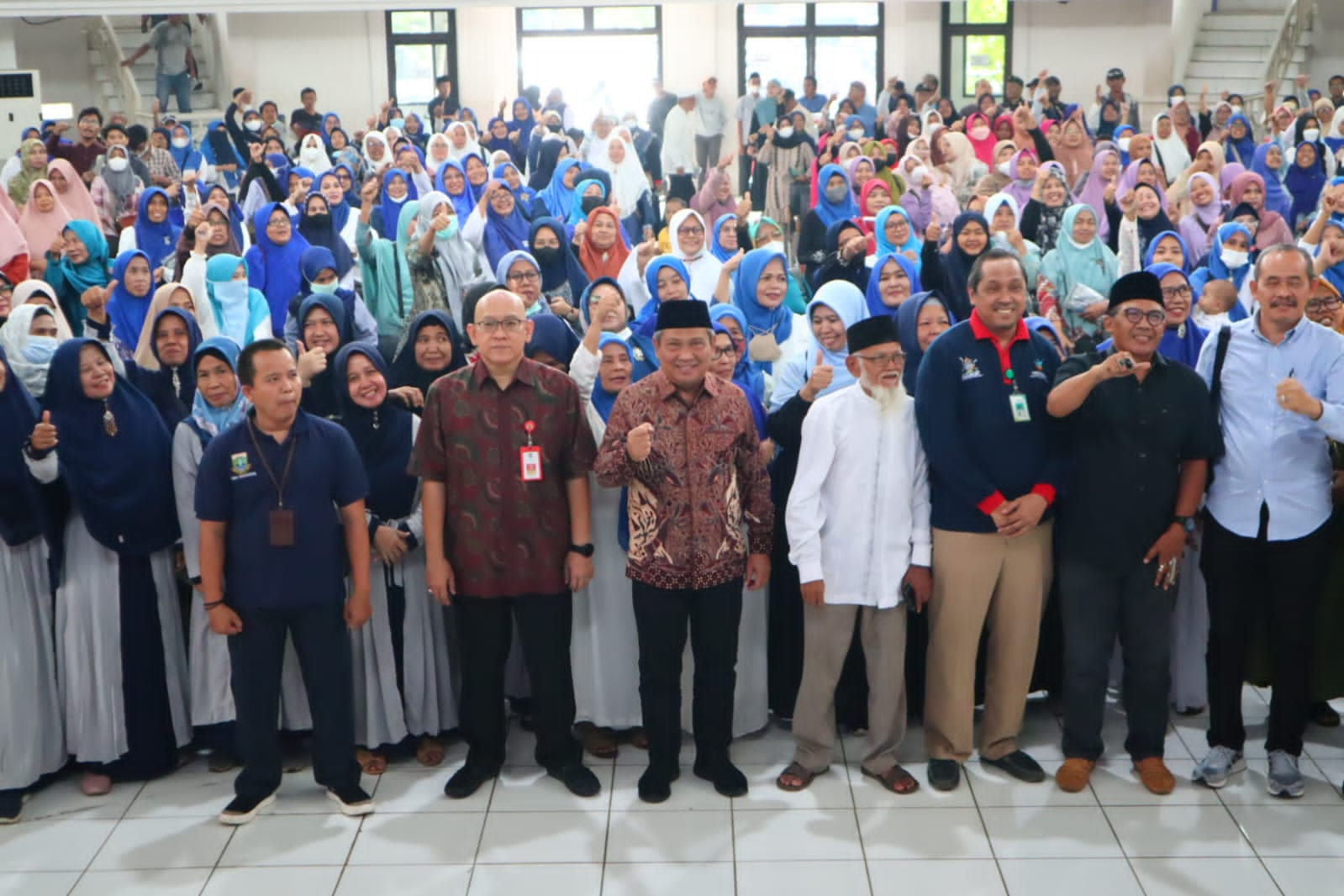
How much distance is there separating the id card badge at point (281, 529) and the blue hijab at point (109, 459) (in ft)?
1.67

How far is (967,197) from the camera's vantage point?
10977mm

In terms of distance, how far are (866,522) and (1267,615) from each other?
1.28 meters

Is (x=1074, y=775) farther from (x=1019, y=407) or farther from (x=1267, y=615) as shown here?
(x=1019, y=407)

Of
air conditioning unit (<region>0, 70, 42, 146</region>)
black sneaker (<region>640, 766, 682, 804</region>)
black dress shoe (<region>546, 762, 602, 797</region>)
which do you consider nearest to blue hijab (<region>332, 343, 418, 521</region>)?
black dress shoe (<region>546, 762, 602, 797</region>)

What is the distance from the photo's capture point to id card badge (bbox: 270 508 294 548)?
3.80 m

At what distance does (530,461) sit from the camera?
3.96 meters

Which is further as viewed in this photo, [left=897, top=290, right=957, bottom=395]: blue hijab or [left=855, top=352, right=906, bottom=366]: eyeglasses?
[left=897, top=290, right=957, bottom=395]: blue hijab

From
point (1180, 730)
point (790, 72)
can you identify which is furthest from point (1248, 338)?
point (790, 72)

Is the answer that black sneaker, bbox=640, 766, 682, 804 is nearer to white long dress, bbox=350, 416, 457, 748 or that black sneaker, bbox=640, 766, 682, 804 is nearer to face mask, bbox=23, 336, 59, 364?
white long dress, bbox=350, 416, 457, 748

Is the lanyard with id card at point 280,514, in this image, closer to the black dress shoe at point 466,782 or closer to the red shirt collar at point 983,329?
the black dress shoe at point 466,782

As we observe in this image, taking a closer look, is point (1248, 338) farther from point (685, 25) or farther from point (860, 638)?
point (685, 25)

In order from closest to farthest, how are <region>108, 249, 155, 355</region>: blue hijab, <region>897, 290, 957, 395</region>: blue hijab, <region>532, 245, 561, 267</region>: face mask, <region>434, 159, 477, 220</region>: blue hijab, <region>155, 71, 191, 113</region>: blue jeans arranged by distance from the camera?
<region>897, 290, 957, 395</region>: blue hijab → <region>108, 249, 155, 355</region>: blue hijab → <region>532, 245, 561, 267</region>: face mask → <region>434, 159, 477, 220</region>: blue hijab → <region>155, 71, 191, 113</region>: blue jeans

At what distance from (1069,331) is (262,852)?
175 inches

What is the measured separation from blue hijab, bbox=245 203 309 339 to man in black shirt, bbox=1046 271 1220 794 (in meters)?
4.76
